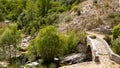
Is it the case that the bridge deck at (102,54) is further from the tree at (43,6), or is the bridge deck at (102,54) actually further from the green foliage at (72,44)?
the tree at (43,6)

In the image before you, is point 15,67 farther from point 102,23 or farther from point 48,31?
point 102,23

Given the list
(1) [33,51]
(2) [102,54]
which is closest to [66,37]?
(1) [33,51]

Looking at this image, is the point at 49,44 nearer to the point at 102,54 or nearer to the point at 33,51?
the point at 33,51

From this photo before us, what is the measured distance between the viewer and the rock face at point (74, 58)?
142ft

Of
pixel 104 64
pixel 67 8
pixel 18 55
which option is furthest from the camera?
pixel 67 8

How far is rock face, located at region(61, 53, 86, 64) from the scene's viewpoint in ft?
142

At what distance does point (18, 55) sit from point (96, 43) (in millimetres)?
18966

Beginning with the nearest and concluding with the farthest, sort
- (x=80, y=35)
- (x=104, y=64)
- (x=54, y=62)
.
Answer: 1. (x=104, y=64)
2. (x=54, y=62)
3. (x=80, y=35)

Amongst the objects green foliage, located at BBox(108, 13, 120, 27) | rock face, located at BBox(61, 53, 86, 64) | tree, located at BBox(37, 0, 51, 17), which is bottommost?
rock face, located at BBox(61, 53, 86, 64)

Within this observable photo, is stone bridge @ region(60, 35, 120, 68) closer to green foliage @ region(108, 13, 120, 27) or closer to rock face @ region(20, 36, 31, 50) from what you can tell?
green foliage @ region(108, 13, 120, 27)

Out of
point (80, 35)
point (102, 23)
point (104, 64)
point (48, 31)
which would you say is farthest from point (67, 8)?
Answer: point (104, 64)

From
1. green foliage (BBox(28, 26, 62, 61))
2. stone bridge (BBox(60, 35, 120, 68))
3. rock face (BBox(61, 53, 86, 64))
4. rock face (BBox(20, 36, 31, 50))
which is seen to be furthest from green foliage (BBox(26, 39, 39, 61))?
rock face (BBox(20, 36, 31, 50))

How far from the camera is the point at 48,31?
146 ft

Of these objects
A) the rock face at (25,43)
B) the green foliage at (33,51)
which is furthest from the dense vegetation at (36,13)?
the green foliage at (33,51)
